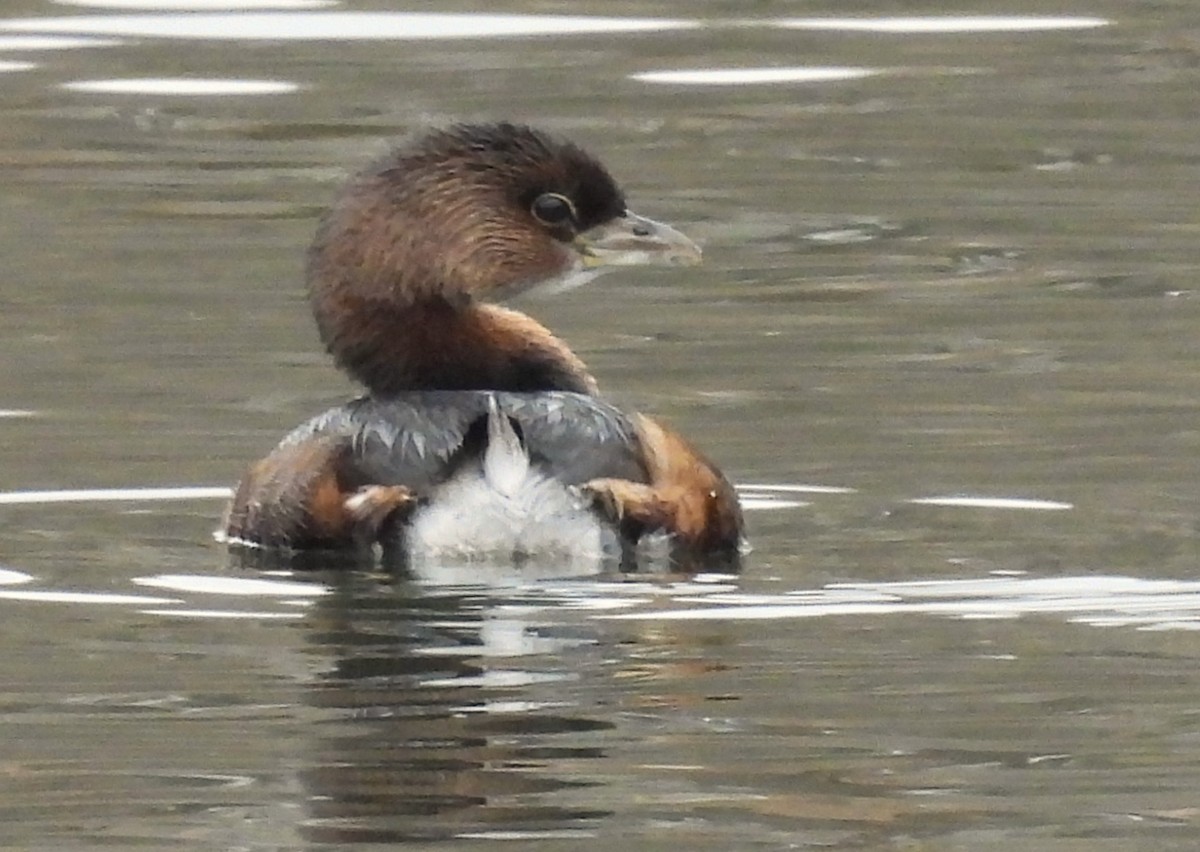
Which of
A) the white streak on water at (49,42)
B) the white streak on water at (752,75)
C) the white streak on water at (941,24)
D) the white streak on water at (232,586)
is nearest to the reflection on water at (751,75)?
the white streak on water at (752,75)

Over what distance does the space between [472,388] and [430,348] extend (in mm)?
124

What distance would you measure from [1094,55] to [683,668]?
357 inches

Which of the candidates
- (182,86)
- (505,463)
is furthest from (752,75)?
(505,463)

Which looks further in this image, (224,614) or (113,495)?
(113,495)

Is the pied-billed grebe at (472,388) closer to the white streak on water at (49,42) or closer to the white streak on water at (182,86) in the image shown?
the white streak on water at (182,86)

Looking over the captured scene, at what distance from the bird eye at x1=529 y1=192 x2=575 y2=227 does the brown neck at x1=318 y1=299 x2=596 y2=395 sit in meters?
0.25

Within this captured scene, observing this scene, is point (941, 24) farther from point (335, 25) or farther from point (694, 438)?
point (694, 438)

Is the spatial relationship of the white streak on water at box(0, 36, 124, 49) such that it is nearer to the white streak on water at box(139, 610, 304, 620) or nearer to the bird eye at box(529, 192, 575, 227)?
the bird eye at box(529, 192, 575, 227)

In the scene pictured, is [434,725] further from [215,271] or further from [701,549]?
[215,271]

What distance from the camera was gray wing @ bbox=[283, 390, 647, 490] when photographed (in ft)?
26.9

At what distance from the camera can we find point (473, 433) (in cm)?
819

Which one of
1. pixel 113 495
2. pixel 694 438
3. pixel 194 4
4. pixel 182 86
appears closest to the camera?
pixel 113 495

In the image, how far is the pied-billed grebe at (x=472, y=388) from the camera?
8.16 metres

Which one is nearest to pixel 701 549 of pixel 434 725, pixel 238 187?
pixel 434 725
